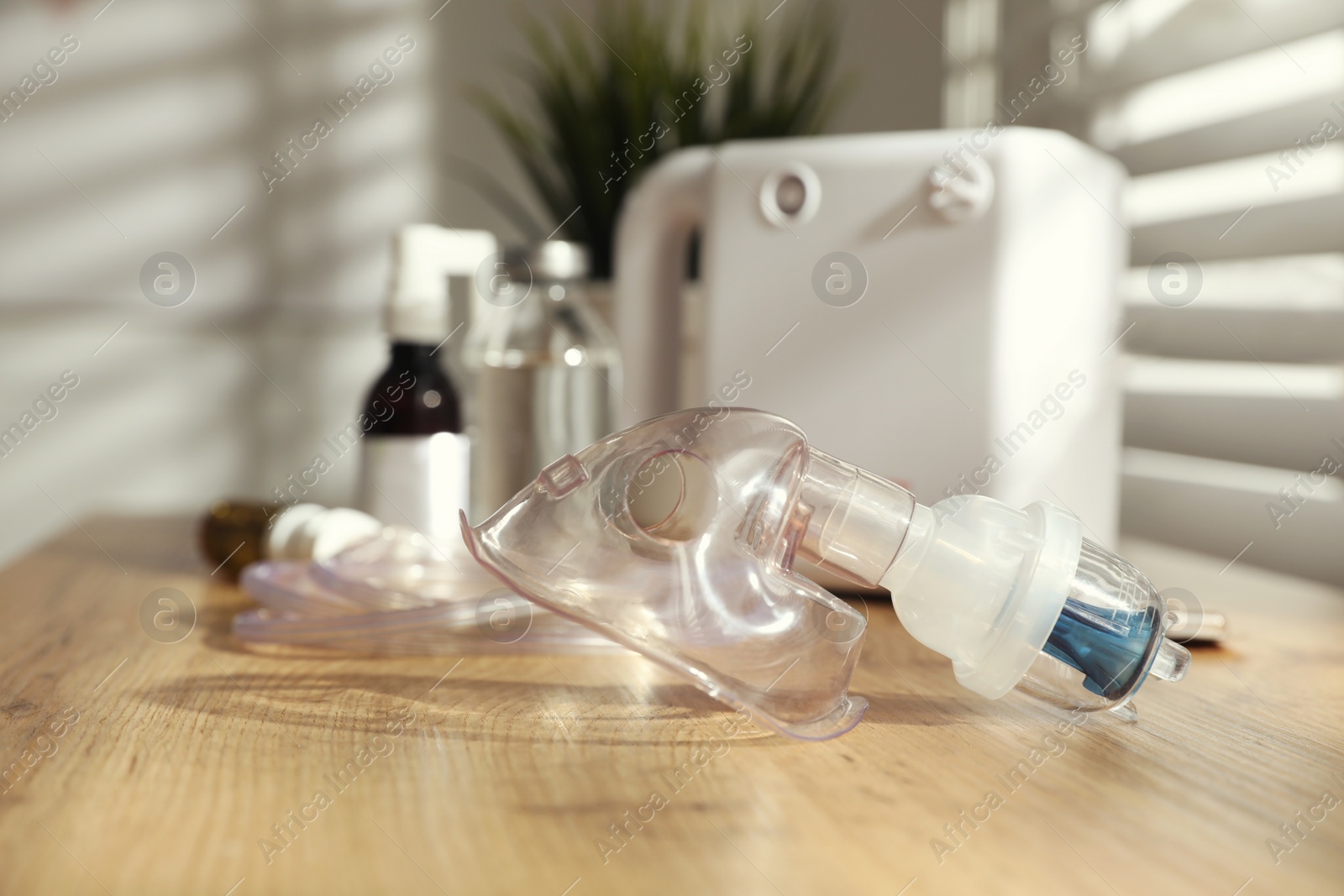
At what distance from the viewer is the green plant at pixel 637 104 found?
39.3 inches

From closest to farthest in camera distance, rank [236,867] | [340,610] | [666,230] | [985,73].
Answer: [236,867] < [340,610] < [666,230] < [985,73]

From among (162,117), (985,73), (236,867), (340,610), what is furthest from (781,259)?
(162,117)

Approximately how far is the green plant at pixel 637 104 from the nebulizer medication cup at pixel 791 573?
25.3 inches

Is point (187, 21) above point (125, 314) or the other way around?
above

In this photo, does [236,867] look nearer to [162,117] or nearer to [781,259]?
[781,259]

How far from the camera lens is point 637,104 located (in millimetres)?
988

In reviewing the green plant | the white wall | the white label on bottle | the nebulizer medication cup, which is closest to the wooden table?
the nebulizer medication cup

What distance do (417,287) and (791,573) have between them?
411 mm

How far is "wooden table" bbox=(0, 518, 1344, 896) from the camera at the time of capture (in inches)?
10.0

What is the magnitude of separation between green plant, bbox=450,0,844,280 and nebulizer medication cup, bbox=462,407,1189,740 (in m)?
0.64

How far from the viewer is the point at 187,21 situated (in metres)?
1.21

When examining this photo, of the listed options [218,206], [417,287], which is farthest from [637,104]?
[218,206]

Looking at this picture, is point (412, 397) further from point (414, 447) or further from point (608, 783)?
point (608, 783)

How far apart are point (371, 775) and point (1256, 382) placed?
670 millimetres
